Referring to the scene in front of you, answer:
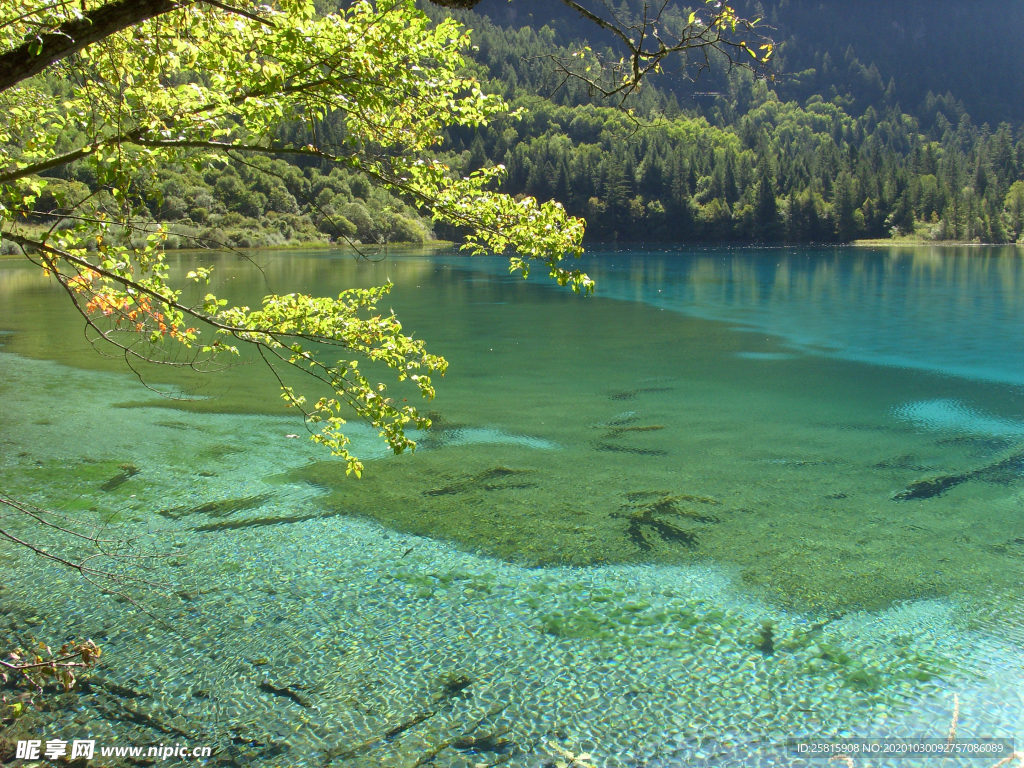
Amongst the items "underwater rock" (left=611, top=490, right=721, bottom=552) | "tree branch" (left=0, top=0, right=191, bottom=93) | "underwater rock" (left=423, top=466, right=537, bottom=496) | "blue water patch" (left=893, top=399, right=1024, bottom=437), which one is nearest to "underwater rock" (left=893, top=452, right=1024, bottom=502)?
"blue water patch" (left=893, top=399, right=1024, bottom=437)

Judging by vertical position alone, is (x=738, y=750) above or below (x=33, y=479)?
below

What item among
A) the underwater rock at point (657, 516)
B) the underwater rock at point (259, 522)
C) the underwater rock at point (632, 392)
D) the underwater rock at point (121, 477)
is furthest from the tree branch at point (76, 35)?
the underwater rock at point (632, 392)

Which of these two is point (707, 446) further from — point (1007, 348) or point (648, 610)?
point (1007, 348)

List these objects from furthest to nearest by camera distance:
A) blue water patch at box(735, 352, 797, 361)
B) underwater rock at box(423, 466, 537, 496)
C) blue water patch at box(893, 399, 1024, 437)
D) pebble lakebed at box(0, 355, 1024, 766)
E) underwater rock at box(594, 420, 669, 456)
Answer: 1. blue water patch at box(735, 352, 797, 361)
2. blue water patch at box(893, 399, 1024, 437)
3. underwater rock at box(594, 420, 669, 456)
4. underwater rock at box(423, 466, 537, 496)
5. pebble lakebed at box(0, 355, 1024, 766)

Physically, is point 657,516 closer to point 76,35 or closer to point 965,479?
point 965,479

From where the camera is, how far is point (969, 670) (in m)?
6.79

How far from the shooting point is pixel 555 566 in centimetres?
870

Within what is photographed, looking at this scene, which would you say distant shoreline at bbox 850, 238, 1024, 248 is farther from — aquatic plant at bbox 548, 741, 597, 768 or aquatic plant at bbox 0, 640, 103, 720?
aquatic plant at bbox 0, 640, 103, 720

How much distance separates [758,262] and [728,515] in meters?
76.9

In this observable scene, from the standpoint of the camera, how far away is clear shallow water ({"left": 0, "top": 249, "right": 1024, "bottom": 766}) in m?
6.13

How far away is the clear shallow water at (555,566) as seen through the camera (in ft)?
20.1

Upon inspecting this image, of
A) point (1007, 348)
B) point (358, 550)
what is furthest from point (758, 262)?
point (358, 550)

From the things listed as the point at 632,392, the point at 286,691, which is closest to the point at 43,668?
the point at 286,691

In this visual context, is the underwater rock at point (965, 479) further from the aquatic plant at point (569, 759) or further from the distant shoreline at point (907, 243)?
the distant shoreline at point (907, 243)
